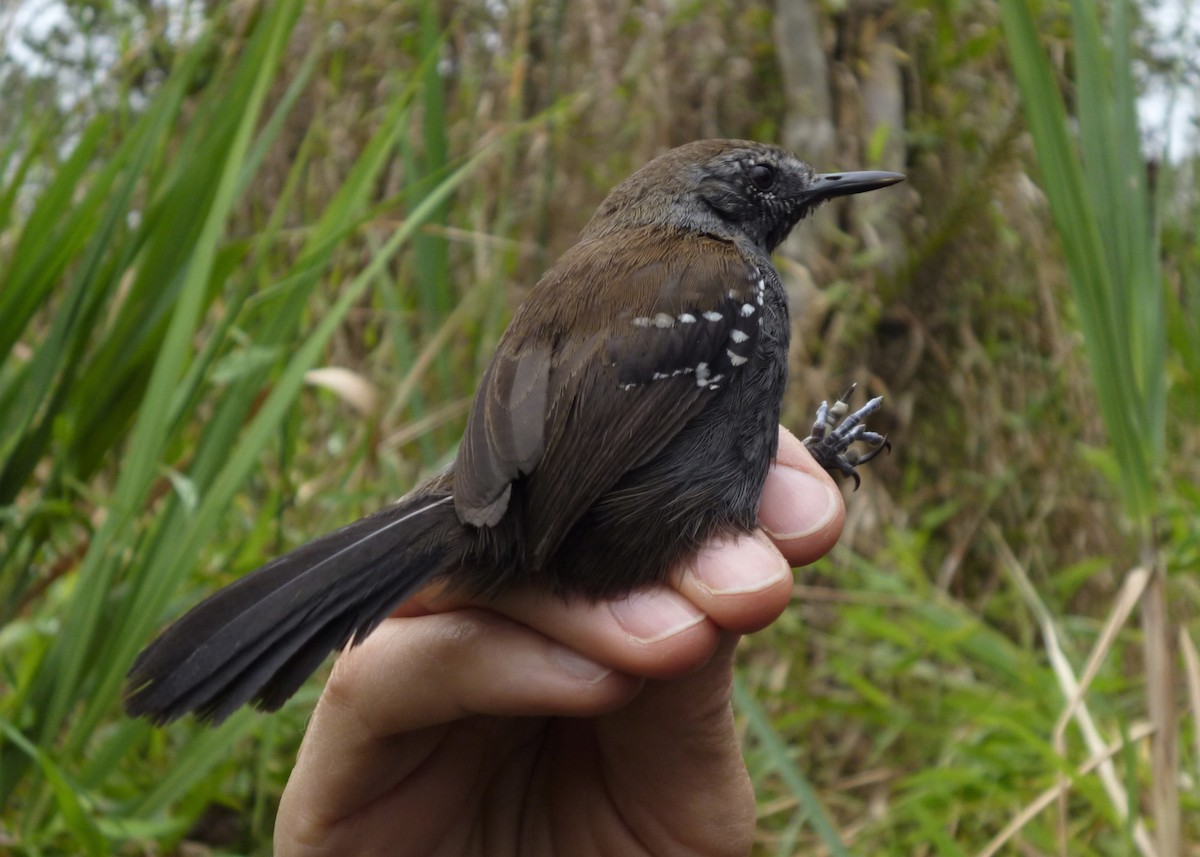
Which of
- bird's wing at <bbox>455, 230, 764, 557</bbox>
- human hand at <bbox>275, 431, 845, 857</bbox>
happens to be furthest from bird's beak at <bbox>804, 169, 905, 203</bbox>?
human hand at <bbox>275, 431, 845, 857</bbox>

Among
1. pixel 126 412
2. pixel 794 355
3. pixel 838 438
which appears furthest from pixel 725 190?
pixel 794 355

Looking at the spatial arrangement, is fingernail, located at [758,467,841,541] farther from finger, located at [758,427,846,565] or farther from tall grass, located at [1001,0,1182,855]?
tall grass, located at [1001,0,1182,855]

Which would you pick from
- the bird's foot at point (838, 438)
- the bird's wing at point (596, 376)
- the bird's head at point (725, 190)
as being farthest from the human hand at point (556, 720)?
the bird's head at point (725, 190)

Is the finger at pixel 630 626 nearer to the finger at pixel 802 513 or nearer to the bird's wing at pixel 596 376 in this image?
the bird's wing at pixel 596 376

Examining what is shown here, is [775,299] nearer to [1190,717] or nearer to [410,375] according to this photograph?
[410,375]

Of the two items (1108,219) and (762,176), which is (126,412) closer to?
(762,176)

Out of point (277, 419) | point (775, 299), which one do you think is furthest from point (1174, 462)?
point (277, 419)

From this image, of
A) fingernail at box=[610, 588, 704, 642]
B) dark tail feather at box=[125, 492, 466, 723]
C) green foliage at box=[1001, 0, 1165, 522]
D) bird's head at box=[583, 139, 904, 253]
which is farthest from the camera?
bird's head at box=[583, 139, 904, 253]
